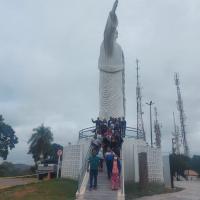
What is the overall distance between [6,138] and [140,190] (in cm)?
3744

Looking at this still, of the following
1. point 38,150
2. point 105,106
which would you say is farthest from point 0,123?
point 105,106

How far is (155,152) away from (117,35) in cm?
1161

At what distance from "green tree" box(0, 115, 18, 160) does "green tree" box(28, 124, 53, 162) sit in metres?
4.51

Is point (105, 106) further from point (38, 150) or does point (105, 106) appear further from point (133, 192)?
point (38, 150)

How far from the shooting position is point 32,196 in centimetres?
1489

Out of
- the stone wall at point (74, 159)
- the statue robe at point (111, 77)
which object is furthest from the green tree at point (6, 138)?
the stone wall at point (74, 159)

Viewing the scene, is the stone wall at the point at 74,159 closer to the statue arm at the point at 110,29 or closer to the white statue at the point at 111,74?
the white statue at the point at 111,74

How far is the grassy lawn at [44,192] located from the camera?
1487 centimetres

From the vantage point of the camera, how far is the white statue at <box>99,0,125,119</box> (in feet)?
84.3

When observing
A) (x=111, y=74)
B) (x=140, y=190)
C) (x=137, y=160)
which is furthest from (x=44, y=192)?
(x=111, y=74)

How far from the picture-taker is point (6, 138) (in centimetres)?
5106

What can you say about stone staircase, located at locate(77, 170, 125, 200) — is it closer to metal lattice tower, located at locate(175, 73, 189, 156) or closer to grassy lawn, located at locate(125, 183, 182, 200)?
grassy lawn, located at locate(125, 183, 182, 200)

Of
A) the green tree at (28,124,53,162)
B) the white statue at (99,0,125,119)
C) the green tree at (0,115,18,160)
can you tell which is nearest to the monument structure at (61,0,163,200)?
the white statue at (99,0,125,119)

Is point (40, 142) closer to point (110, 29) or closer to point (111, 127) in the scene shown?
point (110, 29)
